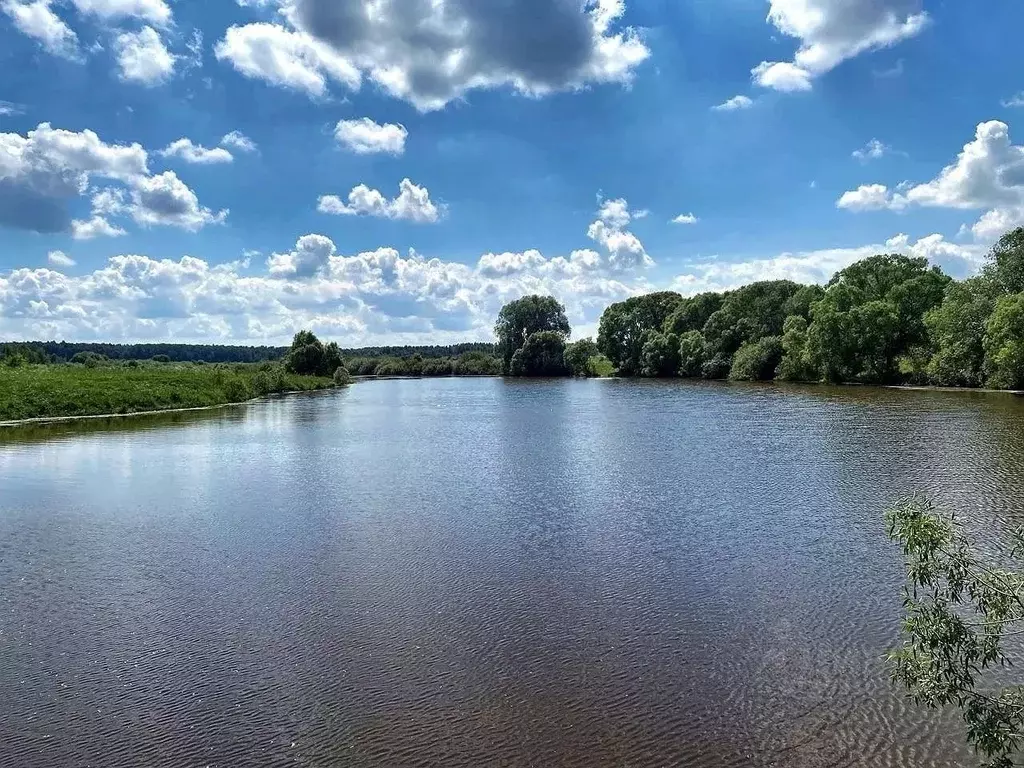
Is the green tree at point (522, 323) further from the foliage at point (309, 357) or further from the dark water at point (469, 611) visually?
the dark water at point (469, 611)

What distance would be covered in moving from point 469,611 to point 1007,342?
5556cm

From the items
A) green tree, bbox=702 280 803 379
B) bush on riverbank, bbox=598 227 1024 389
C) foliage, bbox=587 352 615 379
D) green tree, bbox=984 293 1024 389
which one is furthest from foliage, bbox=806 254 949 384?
foliage, bbox=587 352 615 379

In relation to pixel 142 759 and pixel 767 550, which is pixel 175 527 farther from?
pixel 767 550

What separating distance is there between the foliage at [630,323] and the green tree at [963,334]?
61430mm

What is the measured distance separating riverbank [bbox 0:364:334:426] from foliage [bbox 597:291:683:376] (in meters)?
75.3

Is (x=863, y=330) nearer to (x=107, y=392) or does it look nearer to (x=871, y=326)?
(x=871, y=326)

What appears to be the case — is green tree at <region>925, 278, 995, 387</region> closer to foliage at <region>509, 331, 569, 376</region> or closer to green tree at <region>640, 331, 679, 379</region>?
green tree at <region>640, 331, 679, 379</region>

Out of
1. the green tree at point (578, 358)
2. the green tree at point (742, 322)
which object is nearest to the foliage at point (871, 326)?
the green tree at point (742, 322)

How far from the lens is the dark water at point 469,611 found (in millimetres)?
7188

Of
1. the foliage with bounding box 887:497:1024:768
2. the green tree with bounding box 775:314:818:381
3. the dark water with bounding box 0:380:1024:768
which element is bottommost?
the dark water with bounding box 0:380:1024:768

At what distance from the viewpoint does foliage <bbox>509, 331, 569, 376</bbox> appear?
126 metres

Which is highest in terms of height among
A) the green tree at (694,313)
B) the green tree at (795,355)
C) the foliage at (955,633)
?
the green tree at (694,313)

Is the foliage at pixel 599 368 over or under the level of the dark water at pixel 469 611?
over

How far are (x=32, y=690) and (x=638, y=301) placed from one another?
128108 millimetres
